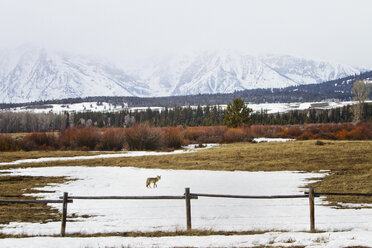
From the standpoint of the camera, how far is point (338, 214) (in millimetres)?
13844

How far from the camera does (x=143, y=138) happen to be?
1946 inches

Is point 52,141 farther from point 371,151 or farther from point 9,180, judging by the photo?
point 371,151

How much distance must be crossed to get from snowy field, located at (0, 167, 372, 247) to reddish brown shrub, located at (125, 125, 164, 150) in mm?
23491

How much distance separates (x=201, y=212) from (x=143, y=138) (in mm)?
34802

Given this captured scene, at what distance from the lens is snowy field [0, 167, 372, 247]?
9.94 metres

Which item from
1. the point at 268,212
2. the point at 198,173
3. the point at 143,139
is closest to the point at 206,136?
the point at 143,139

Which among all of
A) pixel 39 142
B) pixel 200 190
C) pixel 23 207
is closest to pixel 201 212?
pixel 200 190

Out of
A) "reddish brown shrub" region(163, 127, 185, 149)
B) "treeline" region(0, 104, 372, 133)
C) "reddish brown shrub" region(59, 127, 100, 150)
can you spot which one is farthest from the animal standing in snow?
"treeline" region(0, 104, 372, 133)

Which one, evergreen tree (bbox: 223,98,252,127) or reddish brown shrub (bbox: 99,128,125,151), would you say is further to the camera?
evergreen tree (bbox: 223,98,252,127)

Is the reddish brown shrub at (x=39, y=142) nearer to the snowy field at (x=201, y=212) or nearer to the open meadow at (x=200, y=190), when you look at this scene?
the open meadow at (x=200, y=190)

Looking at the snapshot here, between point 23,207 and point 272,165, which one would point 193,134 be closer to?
point 272,165

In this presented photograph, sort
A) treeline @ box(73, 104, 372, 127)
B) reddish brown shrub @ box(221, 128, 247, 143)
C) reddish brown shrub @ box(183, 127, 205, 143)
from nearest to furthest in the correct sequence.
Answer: reddish brown shrub @ box(221, 128, 247, 143)
reddish brown shrub @ box(183, 127, 205, 143)
treeline @ box(73, 104, 372, 127)

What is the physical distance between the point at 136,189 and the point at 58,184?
4.91m

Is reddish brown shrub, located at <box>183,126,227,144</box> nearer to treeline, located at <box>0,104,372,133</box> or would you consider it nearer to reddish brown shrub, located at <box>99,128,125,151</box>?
reddish brown shrub, located at <box>99,128,125,151</box>
